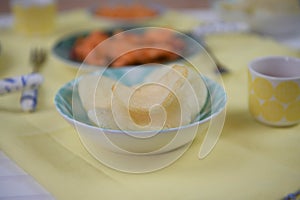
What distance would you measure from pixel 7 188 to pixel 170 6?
5.03 feet

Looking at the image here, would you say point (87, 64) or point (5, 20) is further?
point (5, 20)

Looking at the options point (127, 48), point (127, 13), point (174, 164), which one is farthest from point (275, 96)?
point (127, 13)

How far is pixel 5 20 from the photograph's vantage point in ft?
4.59

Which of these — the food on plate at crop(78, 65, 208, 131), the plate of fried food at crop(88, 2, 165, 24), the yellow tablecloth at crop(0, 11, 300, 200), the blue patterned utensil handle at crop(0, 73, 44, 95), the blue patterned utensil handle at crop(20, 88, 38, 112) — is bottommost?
the yellow tablecloth at crop(0, 11, 300, 200)

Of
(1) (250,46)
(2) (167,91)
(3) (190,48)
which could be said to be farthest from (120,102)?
(1) (250,46)

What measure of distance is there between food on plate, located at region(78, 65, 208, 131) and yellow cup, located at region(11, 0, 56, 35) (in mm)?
637

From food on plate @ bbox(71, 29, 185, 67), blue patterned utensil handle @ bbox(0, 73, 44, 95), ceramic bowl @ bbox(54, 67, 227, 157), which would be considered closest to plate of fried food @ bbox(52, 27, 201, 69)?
food on plate @ bbox(71, 29, 185, 67)

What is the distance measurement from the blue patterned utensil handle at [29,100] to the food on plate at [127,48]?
0.17 meters

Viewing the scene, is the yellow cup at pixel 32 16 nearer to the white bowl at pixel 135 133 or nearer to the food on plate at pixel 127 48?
the food on plate at pixel 127 48

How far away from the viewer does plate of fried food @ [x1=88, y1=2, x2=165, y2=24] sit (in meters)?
1.28

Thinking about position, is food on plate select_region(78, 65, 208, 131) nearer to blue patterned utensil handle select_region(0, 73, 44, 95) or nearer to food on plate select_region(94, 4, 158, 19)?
blue patterned utensil handle select_region(0, 73, 44, 95)

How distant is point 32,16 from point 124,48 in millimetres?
384

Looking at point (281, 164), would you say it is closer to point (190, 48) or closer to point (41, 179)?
point (41, 179)

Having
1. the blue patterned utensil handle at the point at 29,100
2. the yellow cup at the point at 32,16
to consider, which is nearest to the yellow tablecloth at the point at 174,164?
the blue patterned utensil handle at the point at 29,100
